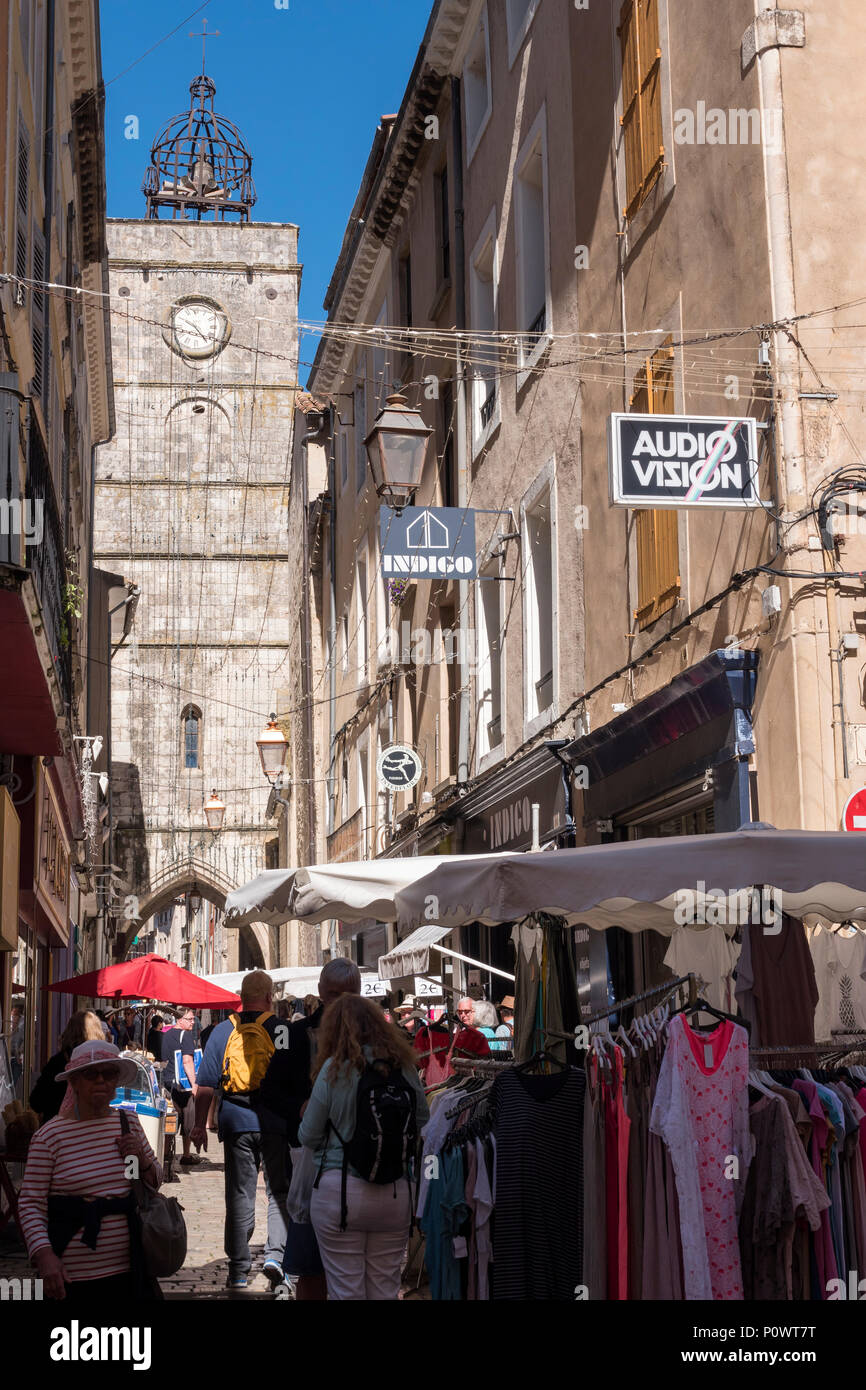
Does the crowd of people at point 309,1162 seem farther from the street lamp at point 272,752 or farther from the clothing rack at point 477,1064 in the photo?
the street lamp at point 272,752

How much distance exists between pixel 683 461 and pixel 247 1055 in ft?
14.3

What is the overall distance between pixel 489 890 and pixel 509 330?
10625 mm

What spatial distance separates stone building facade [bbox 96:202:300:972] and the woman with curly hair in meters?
38.2

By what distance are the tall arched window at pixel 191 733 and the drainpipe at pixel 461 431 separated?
2698 centimetres

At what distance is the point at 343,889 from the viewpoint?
409 inches

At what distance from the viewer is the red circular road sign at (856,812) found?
8.71 m

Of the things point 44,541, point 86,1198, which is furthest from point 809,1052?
point 44,541

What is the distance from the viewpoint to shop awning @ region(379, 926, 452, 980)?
13477mm

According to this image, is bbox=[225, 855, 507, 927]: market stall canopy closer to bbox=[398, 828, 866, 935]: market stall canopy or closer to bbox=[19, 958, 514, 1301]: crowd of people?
bbox=[19, 958, 514, 1301]: crowd of people

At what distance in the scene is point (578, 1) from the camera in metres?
14.2

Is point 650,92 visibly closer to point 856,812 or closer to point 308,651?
point 856,812

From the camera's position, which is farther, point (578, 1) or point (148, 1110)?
point (578, 1)

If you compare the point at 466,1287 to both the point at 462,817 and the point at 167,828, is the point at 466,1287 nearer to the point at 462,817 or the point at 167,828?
the point at 462,817
